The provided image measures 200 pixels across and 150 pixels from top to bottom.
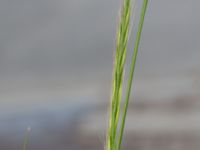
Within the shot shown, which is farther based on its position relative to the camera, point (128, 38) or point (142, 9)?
point (142, 9)

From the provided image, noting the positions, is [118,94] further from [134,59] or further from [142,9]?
[142,9]

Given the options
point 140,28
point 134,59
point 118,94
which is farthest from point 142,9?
point 118,94

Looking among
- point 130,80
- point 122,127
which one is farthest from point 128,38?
point 122,127

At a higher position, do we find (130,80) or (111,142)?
(130,80)

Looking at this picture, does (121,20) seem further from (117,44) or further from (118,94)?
(118,94)

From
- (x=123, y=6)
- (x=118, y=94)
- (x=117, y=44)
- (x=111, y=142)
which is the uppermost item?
(x=123, y=6)

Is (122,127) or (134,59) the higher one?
(134,59)

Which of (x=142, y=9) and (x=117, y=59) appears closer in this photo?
(x=117, y=59)

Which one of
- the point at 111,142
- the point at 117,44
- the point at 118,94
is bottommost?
the point at 111,142
